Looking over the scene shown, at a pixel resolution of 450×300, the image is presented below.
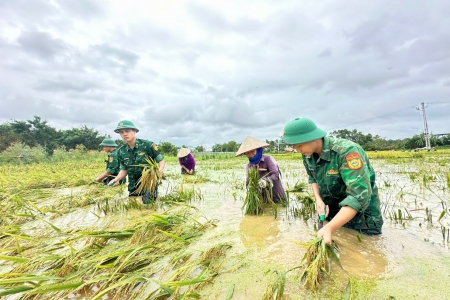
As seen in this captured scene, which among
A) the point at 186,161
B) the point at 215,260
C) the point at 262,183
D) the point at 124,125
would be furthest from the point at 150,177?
the point at 186,161

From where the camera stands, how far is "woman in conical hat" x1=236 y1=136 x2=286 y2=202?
12.0 ft

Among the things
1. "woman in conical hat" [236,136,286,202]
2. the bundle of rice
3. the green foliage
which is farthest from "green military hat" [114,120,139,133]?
the green foliage

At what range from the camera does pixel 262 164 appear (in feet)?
12.9

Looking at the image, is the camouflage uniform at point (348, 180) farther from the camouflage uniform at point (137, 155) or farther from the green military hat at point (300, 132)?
the camouflage uniform at point (137, 155)

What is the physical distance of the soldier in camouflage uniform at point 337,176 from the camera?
176cm

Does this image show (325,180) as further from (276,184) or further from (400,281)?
(276,184)

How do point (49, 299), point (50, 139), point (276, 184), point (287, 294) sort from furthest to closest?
1. point (50, 139)
2. point (276, 184)
3. point (287, 294)
4. point (49, 299)

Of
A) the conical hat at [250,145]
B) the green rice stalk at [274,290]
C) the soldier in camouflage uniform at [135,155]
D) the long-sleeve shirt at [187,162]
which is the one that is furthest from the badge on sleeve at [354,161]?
the long-sleeve shirt at [187,162]

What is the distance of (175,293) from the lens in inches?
58.4

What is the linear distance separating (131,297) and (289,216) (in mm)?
2436

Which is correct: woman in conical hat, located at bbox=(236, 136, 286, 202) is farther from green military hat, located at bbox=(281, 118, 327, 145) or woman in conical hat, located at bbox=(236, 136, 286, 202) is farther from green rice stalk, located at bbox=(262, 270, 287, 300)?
green rice stalk, located at bbox=(262, 270, 287, 300)

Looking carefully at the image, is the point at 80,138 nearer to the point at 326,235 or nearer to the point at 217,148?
the point at 217,148

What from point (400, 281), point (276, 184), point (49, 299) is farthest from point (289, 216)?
point (49, 299)

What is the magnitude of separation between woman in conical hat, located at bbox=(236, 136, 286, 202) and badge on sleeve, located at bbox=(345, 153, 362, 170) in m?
1.58
